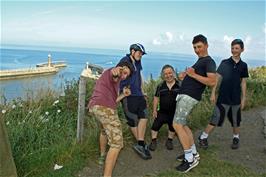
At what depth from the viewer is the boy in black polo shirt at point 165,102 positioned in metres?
5.48

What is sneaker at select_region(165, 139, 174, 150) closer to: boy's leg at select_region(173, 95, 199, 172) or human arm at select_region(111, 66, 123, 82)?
boy's leg at select_region(173, 95, 199, 172)

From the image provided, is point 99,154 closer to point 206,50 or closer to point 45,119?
point 45,119

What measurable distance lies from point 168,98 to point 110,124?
4.91ft

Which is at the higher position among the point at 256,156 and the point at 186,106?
the point at 186,106

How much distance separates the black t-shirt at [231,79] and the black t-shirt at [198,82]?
43.4 inches

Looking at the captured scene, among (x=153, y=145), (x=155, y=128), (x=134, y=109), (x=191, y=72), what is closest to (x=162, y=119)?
(x=155, y=128)

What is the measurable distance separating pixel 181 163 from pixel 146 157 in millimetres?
542

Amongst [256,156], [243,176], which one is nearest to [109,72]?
[243,176]

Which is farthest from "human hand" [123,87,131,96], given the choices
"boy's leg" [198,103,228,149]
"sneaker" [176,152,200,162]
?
"boy's leg" [198,103,228,149]

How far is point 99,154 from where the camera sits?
5168mm

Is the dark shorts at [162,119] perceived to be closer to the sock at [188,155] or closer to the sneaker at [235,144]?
the sock at [188,155]

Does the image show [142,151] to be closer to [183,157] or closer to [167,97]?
[183,157]

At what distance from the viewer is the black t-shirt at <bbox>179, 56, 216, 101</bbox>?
4676 mm

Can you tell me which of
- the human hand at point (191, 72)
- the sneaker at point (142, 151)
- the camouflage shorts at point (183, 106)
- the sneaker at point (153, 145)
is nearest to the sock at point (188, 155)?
the camouflage shorts at point (183, 106)
